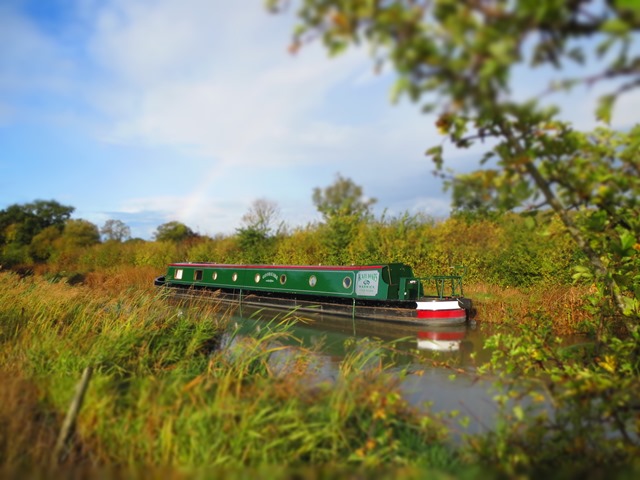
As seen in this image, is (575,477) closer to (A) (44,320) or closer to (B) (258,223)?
(A) (44,320)

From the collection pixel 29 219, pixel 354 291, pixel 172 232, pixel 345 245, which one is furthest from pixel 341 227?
pixel 29 219

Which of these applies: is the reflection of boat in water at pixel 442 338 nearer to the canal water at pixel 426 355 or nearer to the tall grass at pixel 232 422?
the canal water at pixel 426 355

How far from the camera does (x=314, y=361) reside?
16.6ft

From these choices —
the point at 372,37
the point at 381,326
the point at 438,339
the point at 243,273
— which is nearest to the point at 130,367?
the point at 372,37

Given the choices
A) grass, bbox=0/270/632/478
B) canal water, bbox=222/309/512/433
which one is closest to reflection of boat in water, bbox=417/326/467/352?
canal water, bbox=222/309/512/433

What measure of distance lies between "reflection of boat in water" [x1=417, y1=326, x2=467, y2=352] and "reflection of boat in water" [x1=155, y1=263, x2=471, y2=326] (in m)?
0.20

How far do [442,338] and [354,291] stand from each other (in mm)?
2931

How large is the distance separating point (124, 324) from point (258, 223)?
1515cm

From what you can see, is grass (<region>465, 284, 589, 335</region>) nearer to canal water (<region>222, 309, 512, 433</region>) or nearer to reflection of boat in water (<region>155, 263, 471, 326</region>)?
reflection of boat in water (<region>155, 263, 471, 326</region>)

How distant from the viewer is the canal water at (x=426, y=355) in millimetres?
4171

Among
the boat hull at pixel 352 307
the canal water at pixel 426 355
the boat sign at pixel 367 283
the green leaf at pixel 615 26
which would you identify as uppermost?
the green leaf at pixel 615 26

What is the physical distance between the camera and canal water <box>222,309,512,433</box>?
13.7ft

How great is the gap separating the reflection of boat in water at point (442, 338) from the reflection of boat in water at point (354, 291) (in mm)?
200

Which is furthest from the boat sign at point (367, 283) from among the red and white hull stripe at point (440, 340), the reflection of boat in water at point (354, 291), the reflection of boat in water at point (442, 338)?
the red and white hull stripe at point (440, 340)
